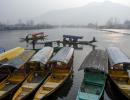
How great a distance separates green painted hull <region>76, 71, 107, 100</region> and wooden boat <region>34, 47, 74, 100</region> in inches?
113

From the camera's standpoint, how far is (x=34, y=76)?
3131 centimetres

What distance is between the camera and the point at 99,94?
83.2 ft

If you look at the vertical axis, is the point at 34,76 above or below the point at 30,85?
above

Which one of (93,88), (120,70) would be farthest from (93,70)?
(120,70)

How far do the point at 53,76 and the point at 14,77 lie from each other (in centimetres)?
488

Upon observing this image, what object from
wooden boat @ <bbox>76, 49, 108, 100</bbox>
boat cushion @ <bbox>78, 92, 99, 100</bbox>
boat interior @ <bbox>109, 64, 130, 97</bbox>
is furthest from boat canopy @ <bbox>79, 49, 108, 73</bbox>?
boat cushion @ <bbox>78, 92, 99, 100</bbox>

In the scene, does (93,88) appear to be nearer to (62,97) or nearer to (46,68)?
(62,97)

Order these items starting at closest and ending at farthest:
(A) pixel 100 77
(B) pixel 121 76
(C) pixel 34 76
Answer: (A) pixel 100 77 → (B) pixel 121 76 → (C) pixel 34 76

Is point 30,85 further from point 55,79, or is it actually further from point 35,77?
point 55,79

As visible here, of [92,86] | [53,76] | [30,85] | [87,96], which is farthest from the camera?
[53,76]

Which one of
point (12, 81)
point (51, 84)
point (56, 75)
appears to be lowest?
point (51, 84)

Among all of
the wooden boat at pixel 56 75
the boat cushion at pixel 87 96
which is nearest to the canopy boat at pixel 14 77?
the wooden boat at pixel 56 75

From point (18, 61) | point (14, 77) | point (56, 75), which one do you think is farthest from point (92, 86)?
point (18, 61)

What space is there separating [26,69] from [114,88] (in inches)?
458
